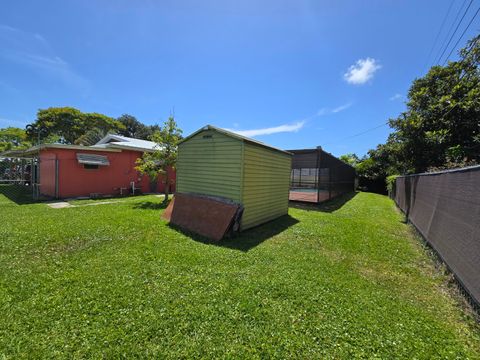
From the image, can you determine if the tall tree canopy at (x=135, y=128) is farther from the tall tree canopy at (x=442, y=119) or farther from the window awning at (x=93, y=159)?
the tall tree canopy at (x=442, y=119)

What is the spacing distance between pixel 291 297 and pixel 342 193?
49.7 feet

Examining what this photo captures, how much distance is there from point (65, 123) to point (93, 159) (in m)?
23.6

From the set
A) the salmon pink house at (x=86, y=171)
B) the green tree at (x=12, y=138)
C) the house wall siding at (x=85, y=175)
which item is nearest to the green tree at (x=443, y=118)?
the salmon pink house at (x=86, y=171)

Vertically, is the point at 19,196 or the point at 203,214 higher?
the point at 203,214

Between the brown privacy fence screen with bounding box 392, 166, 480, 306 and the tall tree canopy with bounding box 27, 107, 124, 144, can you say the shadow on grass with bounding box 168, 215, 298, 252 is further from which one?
the tall tree canopy with bounding box 27, 107, 124, 144

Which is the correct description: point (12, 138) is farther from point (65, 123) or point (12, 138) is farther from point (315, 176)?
point (315, 176)

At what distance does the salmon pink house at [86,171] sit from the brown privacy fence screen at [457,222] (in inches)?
445

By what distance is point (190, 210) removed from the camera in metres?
6.04

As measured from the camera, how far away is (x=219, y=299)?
260 centimetres

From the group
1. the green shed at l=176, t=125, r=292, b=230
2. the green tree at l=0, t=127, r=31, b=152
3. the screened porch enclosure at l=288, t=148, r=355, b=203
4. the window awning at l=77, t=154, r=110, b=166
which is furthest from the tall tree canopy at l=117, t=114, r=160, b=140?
the green shed at l=176, t=125, r=292, b=230

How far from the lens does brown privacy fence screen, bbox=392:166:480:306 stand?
2.74 metres

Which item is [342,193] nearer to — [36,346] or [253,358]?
[253,358]

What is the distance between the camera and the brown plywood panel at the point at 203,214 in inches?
203

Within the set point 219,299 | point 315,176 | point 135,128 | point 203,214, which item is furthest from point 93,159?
point 135,128
